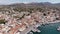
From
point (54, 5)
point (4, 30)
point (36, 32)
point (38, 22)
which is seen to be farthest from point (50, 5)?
point (4, 30)

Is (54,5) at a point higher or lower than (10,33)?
lower

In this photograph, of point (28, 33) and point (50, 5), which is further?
point (50, 5)

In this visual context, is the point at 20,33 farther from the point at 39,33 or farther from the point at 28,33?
the point at 39,33

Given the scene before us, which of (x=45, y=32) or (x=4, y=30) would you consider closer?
(x=4, y=30)

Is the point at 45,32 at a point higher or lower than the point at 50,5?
higher

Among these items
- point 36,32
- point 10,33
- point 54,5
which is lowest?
point 54,5

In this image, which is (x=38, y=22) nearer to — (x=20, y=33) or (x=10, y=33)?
(x=20, y=33)

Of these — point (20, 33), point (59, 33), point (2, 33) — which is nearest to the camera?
point (2, 33)

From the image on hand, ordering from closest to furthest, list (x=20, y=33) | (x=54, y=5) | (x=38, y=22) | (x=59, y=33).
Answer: (x=20, y=33)
(x=59, y=33)
(x=38, y=22)
(x=54, y=5)

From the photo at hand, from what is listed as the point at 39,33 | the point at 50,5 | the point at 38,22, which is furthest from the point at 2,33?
the point at 50,5
